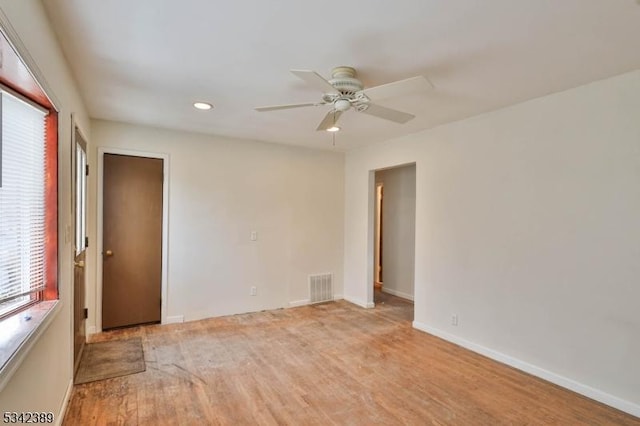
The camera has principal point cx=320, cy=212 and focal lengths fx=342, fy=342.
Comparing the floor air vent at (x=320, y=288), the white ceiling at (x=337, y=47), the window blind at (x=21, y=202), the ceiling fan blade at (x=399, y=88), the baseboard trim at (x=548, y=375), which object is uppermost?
the white ceiling at (x=337, y=47)

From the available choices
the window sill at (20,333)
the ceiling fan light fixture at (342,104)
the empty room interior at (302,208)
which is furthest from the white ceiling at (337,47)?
the window sill at (20,333)

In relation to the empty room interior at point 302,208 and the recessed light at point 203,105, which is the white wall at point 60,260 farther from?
the recessed light at point 203,105

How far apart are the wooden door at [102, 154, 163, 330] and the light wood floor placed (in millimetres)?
274

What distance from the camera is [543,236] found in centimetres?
297

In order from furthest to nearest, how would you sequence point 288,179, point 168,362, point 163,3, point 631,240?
point 288,179 < point 168,362 < point 631,240 < point 163,3

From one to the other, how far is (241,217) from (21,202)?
2.94m

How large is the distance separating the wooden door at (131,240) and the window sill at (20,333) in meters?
2.12

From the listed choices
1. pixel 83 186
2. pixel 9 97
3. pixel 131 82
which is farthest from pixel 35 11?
pixel 83 186

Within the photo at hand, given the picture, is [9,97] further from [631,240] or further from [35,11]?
[631,240]

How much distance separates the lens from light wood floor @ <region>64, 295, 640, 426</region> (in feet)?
7.75

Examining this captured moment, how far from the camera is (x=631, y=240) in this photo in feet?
8.10

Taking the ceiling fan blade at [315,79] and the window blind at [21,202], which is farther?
the ceiling fan blade at [315,79]

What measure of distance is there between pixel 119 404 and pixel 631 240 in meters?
3.88

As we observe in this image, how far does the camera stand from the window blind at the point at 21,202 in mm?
1620
